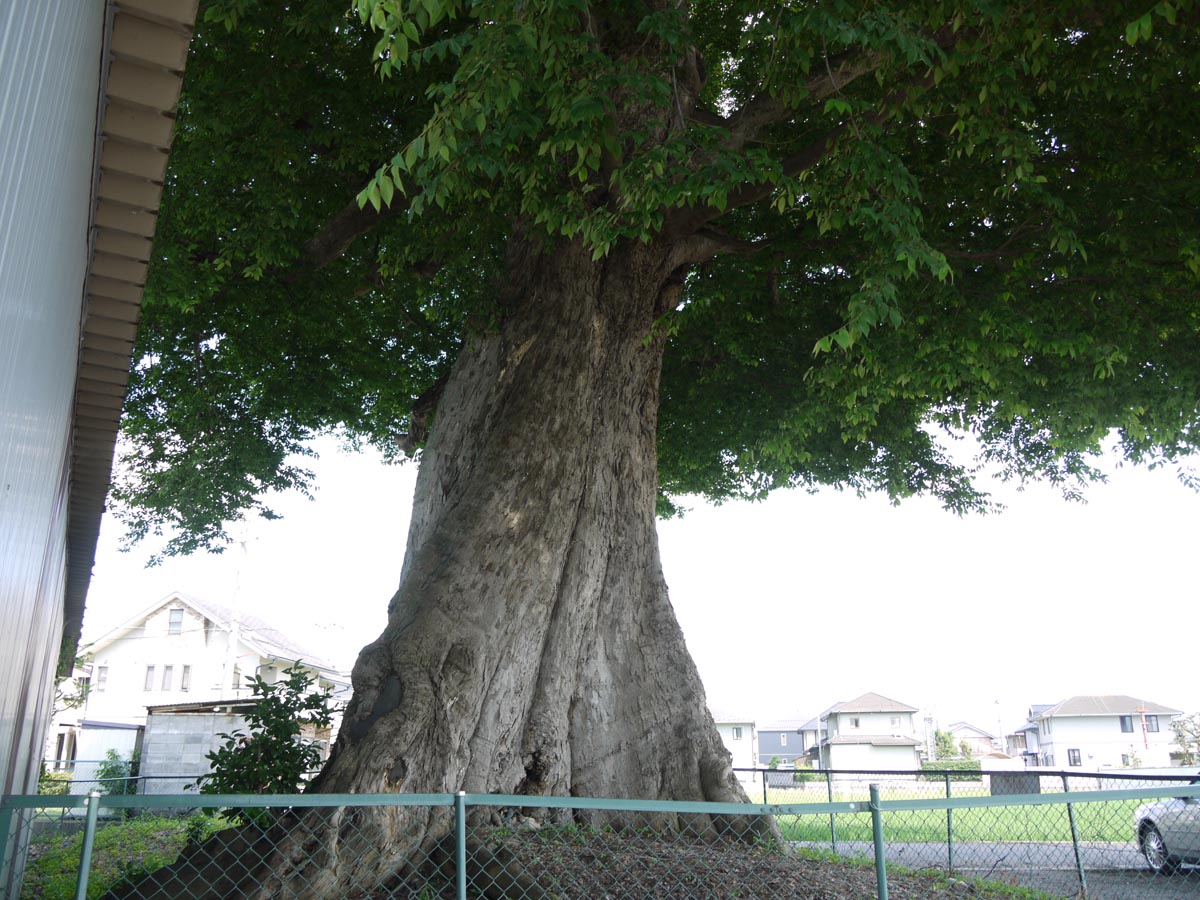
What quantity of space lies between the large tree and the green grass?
2795 mm

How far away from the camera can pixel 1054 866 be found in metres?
9.72

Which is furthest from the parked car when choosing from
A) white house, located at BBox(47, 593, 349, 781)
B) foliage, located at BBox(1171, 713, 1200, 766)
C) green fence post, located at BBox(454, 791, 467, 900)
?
foliage, located at BBox(1171, 713, 1200, 766)

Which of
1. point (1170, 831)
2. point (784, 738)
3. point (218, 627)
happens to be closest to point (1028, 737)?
point (784, 738)

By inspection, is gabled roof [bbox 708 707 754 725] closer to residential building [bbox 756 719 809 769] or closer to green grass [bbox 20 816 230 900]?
residential building [bbox 756 719 809 769]

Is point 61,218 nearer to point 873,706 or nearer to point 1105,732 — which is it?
point 873,706

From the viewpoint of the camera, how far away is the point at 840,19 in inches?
242

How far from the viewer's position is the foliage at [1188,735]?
4340 centimetres

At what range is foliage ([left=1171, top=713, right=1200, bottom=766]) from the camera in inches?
1709

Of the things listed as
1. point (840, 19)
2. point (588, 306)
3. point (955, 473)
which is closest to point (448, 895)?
point (588, 306)

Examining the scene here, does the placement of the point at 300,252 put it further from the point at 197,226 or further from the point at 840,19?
the point at 840,19

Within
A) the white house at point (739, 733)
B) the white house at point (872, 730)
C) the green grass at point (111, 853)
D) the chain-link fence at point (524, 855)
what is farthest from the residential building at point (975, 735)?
the chain-link fence at point (524, 855)

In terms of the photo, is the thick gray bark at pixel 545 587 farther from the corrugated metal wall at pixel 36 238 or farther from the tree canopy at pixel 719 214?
the corrugated metal wall at pixel 36 238

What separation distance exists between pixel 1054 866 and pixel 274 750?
26.2 ft

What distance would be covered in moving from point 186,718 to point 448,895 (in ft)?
54.5
